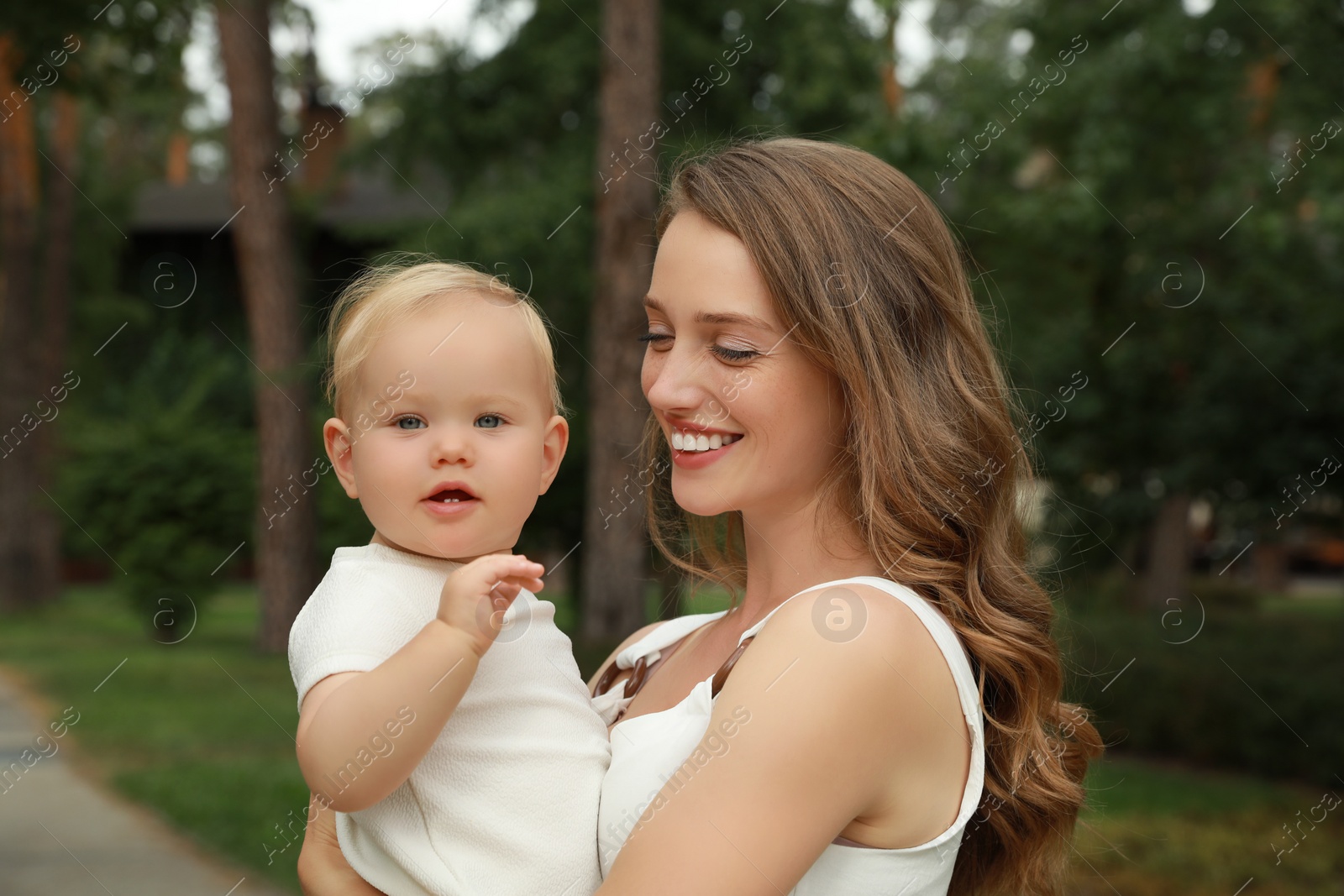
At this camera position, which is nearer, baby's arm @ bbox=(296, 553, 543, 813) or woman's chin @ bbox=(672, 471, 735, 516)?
baby's arm @ bbox=(296, 553, 543, 813)

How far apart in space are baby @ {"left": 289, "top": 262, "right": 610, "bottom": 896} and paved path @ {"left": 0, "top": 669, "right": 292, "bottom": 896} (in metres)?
4.70

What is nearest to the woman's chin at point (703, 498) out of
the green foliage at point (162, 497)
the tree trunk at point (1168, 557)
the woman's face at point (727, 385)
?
the woman's face at point (727, 385)

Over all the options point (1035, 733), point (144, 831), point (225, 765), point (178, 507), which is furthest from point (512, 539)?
point (178, 507)

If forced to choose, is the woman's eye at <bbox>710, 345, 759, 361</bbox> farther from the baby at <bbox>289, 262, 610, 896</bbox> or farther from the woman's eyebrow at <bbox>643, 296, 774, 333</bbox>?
the baby at <bbox>289, 262, 610, 896</bbox>

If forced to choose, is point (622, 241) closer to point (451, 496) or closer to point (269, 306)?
point (269, 306)

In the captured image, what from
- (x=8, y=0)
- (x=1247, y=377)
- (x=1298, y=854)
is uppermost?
(x=8, y=0)

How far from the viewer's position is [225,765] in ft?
28.0

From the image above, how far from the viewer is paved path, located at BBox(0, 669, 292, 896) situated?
19.9 feet

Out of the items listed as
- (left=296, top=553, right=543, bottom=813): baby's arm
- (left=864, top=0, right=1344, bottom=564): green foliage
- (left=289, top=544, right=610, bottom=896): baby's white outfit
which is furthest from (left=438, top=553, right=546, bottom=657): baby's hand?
(left=864, top=0, right=1344, bottom=564): green foliage

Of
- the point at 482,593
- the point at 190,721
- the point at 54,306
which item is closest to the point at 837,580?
the point at 482,593

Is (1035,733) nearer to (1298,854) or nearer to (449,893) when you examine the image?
(449,893)

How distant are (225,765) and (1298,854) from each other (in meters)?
6.51

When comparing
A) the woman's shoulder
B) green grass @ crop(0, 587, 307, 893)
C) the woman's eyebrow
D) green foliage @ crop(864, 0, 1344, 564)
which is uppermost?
the woman's eyebrow

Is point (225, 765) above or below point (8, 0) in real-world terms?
below
